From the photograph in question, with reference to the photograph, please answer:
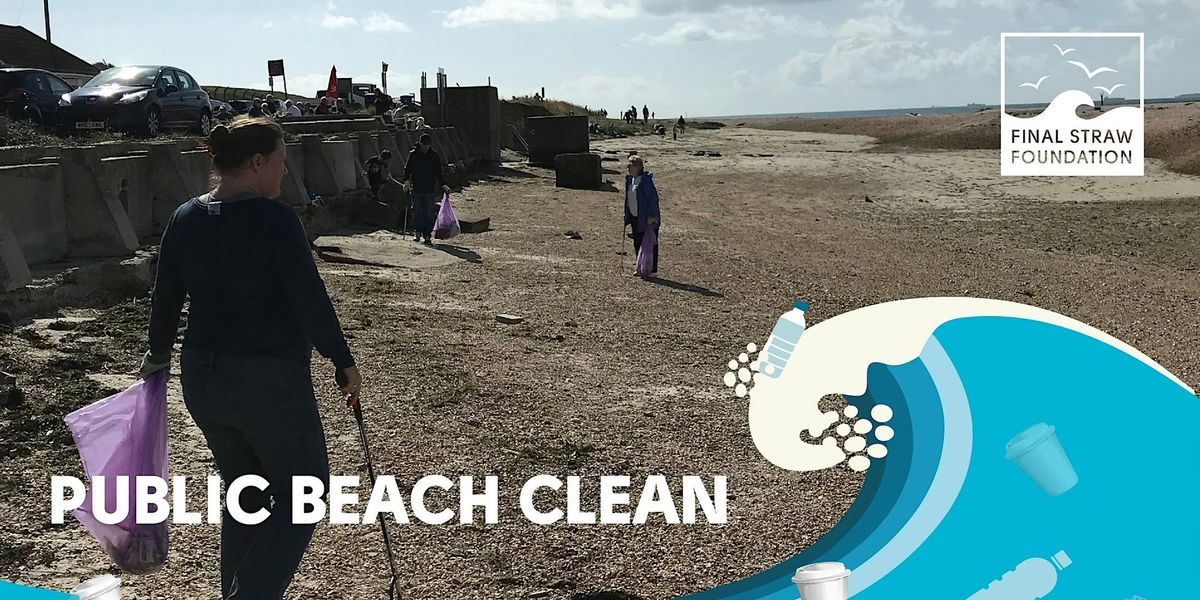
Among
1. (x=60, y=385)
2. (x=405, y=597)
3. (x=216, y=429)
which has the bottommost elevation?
(x=405, y=597)

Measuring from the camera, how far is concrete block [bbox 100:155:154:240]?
1115 centimetres

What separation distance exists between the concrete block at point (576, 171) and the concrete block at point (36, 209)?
21.0m

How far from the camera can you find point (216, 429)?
4008 mm

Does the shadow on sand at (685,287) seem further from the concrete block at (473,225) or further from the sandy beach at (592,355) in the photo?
the concrete block at (473,225)

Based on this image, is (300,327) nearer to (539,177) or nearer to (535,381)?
(535,381)

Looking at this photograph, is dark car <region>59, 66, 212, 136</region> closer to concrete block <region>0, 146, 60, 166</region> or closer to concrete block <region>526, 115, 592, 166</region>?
concrete block <region>0, 146, 60, 166</region>

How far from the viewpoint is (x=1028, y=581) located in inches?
206

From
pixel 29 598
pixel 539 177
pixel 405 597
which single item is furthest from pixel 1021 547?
pixel 539 177

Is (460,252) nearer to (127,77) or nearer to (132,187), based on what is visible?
(132,187)

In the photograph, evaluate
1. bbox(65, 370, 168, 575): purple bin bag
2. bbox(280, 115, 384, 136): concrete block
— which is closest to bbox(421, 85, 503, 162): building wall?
bbox(280, 115, 384, 136): concrete block

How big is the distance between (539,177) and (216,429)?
29.9m

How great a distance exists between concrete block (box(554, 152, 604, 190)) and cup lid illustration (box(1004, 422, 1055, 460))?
81.4 feet

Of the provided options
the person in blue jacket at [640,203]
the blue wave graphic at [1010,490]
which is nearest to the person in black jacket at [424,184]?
the person in blue jacket at [640,203]

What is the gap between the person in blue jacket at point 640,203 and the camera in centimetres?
1496
